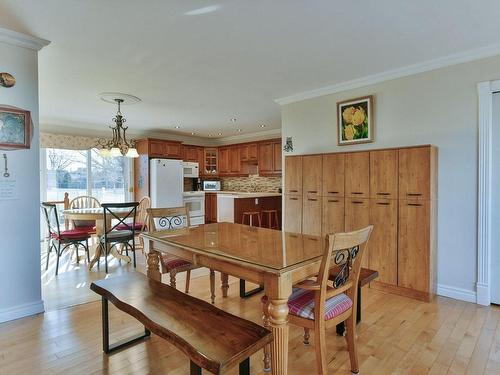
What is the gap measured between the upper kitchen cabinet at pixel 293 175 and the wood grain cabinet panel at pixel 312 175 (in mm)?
64

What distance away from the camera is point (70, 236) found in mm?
3830

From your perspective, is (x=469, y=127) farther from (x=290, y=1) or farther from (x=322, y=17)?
(x=290, y=1)

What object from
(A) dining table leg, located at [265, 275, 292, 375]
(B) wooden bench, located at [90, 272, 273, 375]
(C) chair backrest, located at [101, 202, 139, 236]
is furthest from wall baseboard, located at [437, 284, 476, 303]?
(C) chair backrest, located at [101, 202, 139, 236]

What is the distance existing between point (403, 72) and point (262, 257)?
2669 millimetres

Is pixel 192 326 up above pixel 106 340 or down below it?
above

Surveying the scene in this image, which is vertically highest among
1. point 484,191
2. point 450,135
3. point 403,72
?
point 403,72

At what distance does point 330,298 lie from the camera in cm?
175

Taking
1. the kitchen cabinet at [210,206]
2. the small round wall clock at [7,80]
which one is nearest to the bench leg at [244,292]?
the small round wall clock at [7,80]

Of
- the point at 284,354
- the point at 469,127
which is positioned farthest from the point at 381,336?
the point at 469,127

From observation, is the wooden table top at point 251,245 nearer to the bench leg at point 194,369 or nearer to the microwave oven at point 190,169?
the bench leg at point 194,369

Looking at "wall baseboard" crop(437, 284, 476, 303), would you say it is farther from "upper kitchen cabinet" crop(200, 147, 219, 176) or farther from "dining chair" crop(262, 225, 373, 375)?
"upper kitchen cabinet" crop(200, 147, 219, 176)

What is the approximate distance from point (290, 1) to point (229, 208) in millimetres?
4279

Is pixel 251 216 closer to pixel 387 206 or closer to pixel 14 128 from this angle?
pixel 387 206

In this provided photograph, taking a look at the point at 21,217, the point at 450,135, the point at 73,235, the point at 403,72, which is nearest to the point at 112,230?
the point at 73,235
